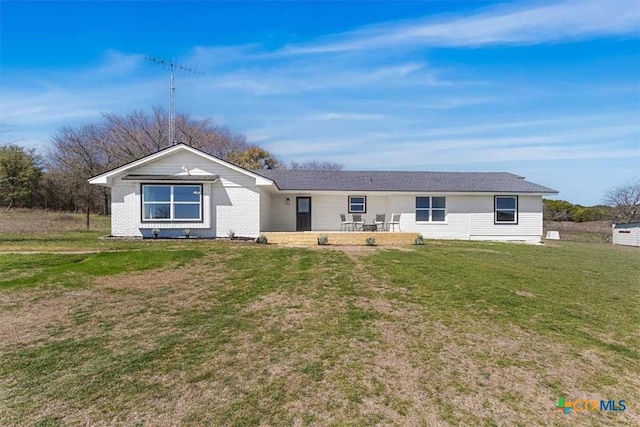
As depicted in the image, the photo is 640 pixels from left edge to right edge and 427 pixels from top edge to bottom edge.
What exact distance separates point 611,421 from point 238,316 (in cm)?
461

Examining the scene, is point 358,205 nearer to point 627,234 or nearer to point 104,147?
point 627,234

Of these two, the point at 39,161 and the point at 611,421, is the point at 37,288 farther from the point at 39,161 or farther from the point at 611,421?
the point at 39,161

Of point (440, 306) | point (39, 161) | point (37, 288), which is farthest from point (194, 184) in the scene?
point (39, 161)

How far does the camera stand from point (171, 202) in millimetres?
15430

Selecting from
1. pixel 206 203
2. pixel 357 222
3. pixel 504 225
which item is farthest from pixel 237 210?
pixel 504 225

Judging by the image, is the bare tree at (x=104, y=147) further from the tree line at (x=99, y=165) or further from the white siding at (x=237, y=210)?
the white siding at (x=237, y=210)

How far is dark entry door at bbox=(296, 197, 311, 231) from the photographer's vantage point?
19891 mm

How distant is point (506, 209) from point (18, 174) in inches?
1363

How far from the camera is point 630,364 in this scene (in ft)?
14.9

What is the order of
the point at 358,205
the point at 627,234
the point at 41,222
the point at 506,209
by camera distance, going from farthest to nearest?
the point at 41,222
the point at 627,234
the point at 358,205
the point at 506,209

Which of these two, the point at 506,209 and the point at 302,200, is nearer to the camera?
the point at 506,209

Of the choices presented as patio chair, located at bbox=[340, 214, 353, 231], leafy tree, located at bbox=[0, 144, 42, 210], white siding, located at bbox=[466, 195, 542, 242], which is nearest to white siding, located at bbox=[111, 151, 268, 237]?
patio chair, located at bbox=[340, 214, 353, 231]

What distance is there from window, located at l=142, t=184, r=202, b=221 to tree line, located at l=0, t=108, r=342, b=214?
65.4ft

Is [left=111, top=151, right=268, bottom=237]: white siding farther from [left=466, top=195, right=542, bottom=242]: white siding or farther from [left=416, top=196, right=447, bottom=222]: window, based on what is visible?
[left=466, top=195, right=542, bottom=242]: white siding
